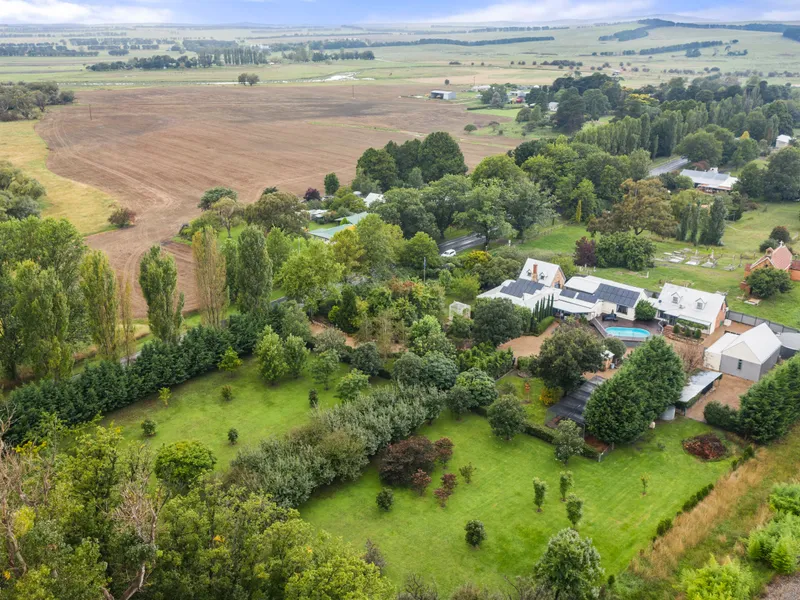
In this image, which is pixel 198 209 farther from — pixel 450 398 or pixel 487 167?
pixel 450 398

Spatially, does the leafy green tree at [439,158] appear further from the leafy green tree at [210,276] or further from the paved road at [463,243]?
the leafy green tree at [210,276]

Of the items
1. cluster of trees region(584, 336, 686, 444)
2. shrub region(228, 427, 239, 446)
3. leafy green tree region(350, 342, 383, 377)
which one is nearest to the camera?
cluster of trees region(584, 336, 686, 444)

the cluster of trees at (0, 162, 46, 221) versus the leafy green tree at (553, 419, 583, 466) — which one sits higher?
the cluster of trees at (0, 162, 46, 221)

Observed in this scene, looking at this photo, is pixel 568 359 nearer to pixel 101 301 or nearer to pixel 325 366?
pixel 325 366

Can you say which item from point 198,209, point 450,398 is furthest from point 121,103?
point 450,398

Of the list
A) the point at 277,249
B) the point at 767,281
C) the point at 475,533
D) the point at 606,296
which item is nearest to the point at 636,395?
the point at 475,533

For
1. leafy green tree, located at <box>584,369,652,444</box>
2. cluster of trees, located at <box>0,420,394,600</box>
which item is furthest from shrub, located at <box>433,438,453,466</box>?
cluster of trees, located at <box>0,420,394,600</box>

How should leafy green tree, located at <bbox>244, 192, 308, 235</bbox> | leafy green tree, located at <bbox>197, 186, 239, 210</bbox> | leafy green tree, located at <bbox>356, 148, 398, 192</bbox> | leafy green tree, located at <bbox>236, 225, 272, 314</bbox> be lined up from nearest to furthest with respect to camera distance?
1. leafy green tree, located at <bbox>236, 225, 272, 314</bbox>
2. leafy green tree, located at <bbox>244, 192, 308, 235</bbox>
3. leafy green tree, located at <bbox>197, 186, 239, 210</bbox>
4. leafy green tree, located at <bbox>356, 148, 398, 192</bbox>

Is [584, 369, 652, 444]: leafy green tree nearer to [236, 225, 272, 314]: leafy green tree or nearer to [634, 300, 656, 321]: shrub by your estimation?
[634, 300, 656, 321]: shrub
